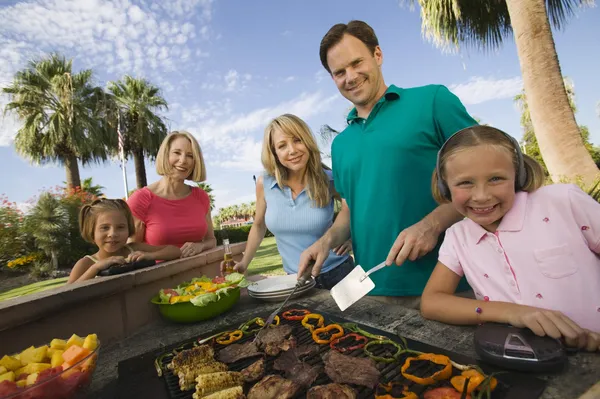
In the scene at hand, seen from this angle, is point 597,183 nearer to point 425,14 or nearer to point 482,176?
point 482,176

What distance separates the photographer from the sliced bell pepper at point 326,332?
62.2 inches

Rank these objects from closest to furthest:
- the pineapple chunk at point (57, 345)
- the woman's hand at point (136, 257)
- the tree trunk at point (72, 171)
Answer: the pineapple chunk at point (57, 345) < the woman's hand at point (136, 257) < the tree trunk at point (72, 171)

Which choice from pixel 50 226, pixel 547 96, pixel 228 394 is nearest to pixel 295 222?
pixel 228 394

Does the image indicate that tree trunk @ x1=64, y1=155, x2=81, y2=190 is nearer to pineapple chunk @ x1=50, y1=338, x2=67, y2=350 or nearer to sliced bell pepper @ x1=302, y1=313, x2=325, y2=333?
pineapple chunk @ x1=50, y1=338, x2=67, y2=350

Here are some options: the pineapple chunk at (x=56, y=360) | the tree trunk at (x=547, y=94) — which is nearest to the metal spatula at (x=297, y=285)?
the pineapple chunk at (x=56, y=360)

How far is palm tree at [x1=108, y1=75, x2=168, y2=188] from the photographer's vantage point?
19578mm

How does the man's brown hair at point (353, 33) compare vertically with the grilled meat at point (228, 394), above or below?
above

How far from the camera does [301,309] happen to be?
2.05m

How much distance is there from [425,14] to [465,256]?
1091 cm

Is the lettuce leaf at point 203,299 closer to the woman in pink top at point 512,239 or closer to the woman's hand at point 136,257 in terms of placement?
the woman's hand at point 136,257

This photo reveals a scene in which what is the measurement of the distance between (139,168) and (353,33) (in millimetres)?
19963

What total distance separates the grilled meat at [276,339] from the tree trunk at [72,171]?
1935 cm

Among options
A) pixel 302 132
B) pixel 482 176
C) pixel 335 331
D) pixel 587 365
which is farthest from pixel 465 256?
pixel 302 132

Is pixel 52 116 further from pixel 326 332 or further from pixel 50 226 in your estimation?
pixel 326 332
